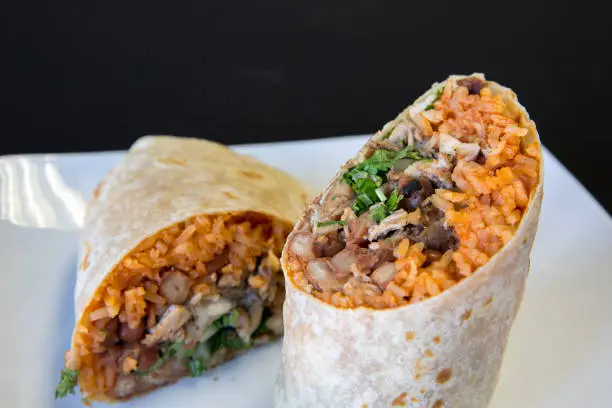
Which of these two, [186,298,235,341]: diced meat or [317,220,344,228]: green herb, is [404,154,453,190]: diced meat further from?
[186,298,235,341]: diced meat

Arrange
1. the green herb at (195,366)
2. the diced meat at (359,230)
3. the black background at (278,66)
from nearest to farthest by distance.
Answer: the diced meat at (359,230) → the green herb at (195,366) → the black background at (278,66)

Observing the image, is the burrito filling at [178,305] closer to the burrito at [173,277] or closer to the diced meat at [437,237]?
the burrito at [173,277]

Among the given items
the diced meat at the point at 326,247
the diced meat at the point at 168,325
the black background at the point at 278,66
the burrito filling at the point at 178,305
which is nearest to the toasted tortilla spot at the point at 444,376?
the diced meat at the point at 326,247

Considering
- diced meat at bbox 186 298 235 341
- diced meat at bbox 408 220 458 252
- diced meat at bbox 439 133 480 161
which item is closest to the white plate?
diced meat at bbox 186 298 235 341

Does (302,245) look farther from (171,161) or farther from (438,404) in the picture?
(171,161)

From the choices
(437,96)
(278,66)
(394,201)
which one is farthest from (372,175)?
(278,66)

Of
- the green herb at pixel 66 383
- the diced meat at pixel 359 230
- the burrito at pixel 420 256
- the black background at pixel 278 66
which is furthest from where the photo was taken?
the black background at pixel 278 66
